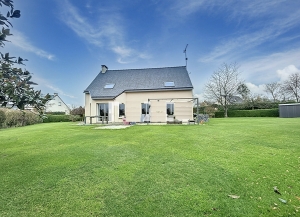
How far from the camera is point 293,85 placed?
3756cm

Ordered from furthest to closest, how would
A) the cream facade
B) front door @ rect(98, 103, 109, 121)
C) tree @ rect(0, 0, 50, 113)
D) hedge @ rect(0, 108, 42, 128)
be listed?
1. front door @ rect(98, 103, 109, 121)
2. the cream facade
3. hedge @ rect(0, 108, 42, 128)
4. tree @ rect(0, 0, 50, 113)

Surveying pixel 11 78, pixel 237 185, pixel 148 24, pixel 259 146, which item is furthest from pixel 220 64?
pixel 11 78

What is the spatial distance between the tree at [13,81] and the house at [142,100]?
16.6m

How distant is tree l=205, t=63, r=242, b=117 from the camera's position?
34.5 meters

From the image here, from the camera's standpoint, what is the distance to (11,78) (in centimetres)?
220

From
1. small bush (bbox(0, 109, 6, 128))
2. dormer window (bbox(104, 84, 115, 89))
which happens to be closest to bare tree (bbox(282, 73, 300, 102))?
dormer window (bbox(104, 84, 115, 89))

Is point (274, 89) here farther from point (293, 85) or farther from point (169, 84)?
point (169, 84)

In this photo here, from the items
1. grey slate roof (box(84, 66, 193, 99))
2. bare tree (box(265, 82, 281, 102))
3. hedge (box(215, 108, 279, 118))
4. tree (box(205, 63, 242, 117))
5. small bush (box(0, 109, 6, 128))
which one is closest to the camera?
small bush (box(0, 109, 6, 128))

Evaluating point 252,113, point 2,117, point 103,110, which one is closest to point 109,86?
point 103,110

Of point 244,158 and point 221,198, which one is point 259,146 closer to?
point 244,158

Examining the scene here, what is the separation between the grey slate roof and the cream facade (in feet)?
1.95

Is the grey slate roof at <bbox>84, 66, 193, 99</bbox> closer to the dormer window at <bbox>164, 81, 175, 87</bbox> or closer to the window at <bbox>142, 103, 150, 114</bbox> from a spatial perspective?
the dormer window at <bbox>164, 81, 175, 87</bbox>

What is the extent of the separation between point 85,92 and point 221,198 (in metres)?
20.3

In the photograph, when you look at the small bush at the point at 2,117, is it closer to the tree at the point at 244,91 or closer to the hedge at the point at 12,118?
the hedge at the point at 12,118
